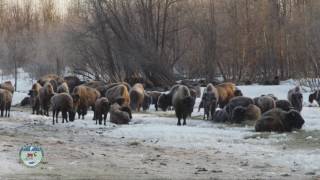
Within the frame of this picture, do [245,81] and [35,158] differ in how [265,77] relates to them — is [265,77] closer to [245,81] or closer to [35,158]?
[245,81]

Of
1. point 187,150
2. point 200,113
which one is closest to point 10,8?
point 200,113

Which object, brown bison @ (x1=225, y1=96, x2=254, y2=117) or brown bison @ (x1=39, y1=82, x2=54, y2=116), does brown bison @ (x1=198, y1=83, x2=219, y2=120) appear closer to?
brown bison @ (x1=225, y1=96, x2=254, y2=117)

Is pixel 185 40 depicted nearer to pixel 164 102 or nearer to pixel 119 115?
pixel 164 102

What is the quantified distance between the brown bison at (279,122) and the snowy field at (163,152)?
473 mm

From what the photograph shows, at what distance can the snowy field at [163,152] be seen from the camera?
1098 centimetres

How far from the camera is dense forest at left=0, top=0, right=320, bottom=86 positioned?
54.0 meters

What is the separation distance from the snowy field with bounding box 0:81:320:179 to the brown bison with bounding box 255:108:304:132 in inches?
18.6

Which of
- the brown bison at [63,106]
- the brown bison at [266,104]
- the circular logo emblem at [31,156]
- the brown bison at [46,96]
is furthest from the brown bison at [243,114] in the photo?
the circular logo emblem at [31,156]

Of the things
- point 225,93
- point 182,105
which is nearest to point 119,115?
point 182,105

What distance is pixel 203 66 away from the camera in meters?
59.4

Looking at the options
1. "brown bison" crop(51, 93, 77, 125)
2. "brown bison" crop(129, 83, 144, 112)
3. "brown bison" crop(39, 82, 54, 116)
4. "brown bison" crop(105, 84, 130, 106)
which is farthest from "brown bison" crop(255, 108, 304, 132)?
"brown bison" crop(129, 83, 144, 112)

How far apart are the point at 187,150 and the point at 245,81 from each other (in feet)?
138

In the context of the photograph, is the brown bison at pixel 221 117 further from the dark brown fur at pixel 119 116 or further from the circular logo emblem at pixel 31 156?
the circular logo emblem at pixel 31 156

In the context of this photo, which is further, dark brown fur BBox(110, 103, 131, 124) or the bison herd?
dark brown fur BBox(110, 103, 131, 124)
